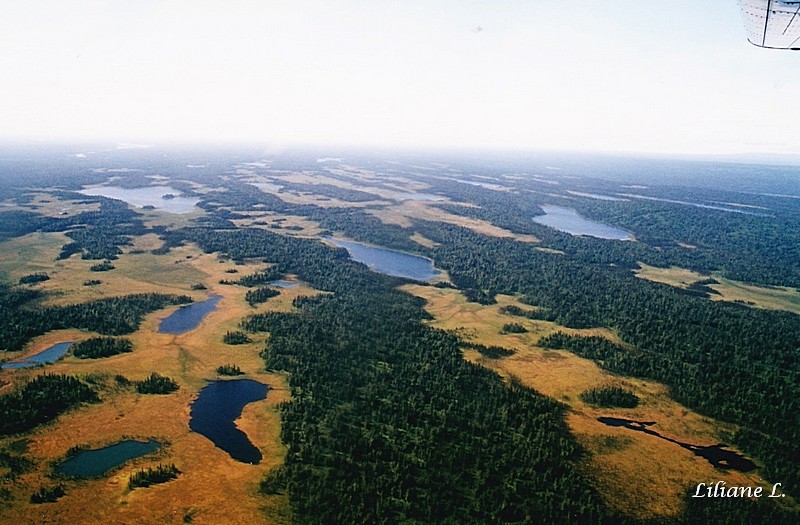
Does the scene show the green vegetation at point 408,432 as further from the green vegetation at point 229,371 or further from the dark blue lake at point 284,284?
the dark blue lake at point 284,284

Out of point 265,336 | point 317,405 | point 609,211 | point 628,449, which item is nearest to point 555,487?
point 628,449

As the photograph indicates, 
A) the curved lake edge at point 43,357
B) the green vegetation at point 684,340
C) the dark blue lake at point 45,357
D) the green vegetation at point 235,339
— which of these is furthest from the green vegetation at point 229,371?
the green vegetation at point 684,340

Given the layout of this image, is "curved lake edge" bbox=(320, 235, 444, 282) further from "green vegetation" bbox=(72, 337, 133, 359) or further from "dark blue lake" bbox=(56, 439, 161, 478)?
"dark blue lake" bbox=(56, 439, 161, 478)

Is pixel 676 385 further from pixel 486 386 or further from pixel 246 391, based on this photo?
pixel 246 391

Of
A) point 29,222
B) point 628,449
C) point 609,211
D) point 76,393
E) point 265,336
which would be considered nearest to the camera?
point 628,449

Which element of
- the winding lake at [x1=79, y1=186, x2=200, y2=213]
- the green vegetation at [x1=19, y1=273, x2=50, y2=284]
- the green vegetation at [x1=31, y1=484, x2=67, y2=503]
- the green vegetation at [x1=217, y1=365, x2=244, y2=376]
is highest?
the winding lake at [x1=79, y1=186, x2=200, y2=213]

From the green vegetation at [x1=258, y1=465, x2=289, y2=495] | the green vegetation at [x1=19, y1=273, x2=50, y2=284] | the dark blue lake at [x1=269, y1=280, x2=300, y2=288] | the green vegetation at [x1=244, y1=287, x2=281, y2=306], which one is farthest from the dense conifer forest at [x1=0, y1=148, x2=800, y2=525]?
the dark blue lake at [x1=269, y1=280, x2=300, y2=288]

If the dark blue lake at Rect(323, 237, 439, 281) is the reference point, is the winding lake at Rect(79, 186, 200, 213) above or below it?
above

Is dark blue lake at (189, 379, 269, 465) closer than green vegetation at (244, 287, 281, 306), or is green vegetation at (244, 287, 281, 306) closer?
dark blue lake at (189, 379, 269, 465)
